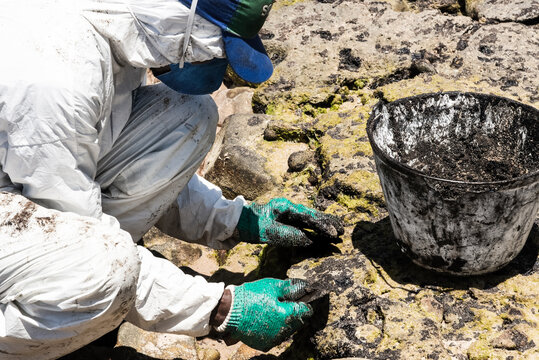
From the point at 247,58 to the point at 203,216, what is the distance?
0.93 m

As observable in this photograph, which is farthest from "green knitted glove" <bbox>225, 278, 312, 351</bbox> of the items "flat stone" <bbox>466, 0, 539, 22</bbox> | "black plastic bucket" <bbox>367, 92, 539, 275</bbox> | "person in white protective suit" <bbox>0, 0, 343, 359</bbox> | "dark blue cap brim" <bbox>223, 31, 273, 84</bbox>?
"flat stone" <bbox>466, 0, 539, 22</bbox>

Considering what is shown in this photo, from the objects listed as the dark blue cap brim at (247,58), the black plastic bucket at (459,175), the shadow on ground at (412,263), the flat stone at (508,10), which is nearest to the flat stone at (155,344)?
the shadow on ground at (412,263)

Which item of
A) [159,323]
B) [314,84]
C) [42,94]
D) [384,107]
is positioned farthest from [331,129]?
[42,94]

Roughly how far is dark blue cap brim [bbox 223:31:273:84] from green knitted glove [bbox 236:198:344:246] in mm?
699

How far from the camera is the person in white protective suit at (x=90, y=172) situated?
2203 millimetres

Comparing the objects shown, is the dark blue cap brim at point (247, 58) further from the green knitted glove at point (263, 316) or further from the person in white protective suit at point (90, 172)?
the green knitted glove at point (263, 316)

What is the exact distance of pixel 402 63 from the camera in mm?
3932

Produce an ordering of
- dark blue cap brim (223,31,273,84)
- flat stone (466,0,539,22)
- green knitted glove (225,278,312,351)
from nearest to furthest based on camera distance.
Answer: dark blue cap brim (223,31,273,84), green knitted glove (225,278,312,351), flat stone (466,0,539,22)

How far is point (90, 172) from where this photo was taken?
2418 mm

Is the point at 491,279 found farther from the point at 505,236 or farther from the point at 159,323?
the point at 159,323

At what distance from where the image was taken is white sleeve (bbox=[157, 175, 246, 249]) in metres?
3.10

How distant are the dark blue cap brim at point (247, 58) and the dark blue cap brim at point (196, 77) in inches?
7.0

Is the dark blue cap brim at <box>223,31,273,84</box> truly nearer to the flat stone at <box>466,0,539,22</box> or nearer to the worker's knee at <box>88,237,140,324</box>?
the worker's knee at <box>88,237,140,324</box>

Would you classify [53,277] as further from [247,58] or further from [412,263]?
[412,263]
